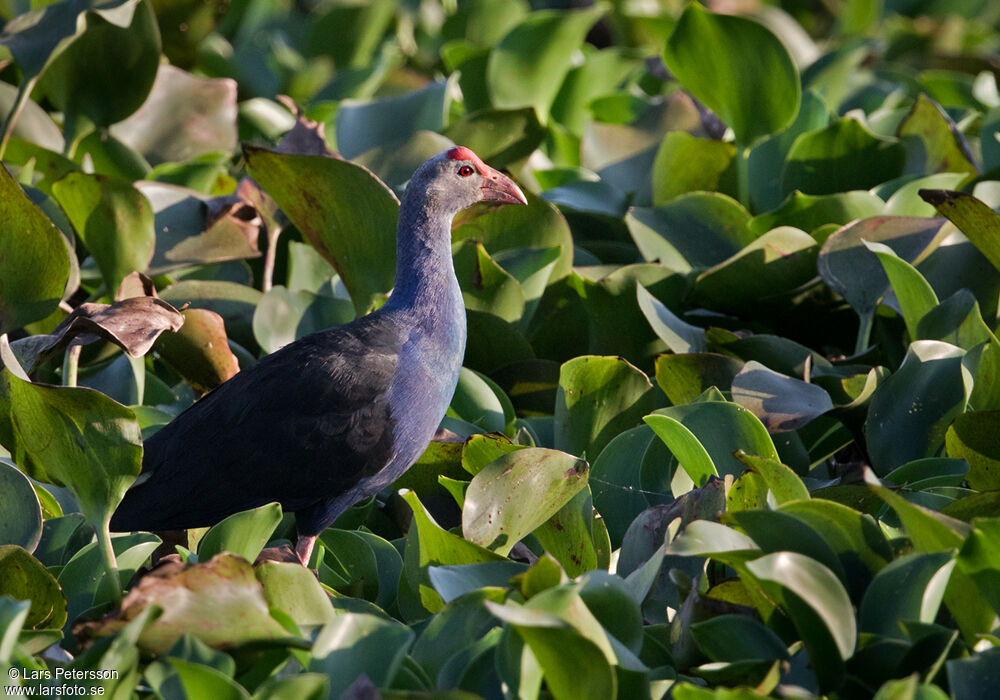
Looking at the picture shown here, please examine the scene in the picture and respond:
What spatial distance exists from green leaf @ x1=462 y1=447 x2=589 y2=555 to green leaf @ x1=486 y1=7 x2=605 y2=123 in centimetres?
240

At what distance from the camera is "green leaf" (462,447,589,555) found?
2.36 m

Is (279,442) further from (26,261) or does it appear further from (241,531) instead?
(26,261)

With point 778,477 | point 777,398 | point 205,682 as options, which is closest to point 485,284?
point 777,398

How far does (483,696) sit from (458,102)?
10.6 feet

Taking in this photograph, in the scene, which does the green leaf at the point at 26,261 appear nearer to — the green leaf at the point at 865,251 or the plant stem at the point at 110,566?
the plant stem at the point at 110,566

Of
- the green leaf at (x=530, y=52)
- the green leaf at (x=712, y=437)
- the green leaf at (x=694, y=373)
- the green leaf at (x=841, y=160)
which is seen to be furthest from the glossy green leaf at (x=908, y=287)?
the green leaf at (x=530, y=52)

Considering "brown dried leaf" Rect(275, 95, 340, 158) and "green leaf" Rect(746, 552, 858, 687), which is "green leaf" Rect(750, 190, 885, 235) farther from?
"green leaf" Rect(746, 552, 858, 687)

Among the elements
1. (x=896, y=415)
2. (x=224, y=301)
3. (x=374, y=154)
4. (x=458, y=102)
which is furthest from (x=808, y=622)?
(x=458, y=102)

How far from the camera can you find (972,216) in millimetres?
2877

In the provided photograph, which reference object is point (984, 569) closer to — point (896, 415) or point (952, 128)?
point (896, 415)

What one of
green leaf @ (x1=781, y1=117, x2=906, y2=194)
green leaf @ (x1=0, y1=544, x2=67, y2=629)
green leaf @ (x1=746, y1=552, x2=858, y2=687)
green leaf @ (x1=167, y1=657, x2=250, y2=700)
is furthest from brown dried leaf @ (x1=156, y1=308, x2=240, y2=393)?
green leaf @ (x1=781, y1=117, x2=906, y2=194)

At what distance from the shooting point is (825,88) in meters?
4.87

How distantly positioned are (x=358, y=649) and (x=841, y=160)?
2.61m

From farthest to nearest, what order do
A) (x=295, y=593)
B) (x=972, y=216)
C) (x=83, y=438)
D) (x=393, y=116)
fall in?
(x=393, y=116)
(x=972, y=216)
(x=83, y=438)
(x=295, y=593)
